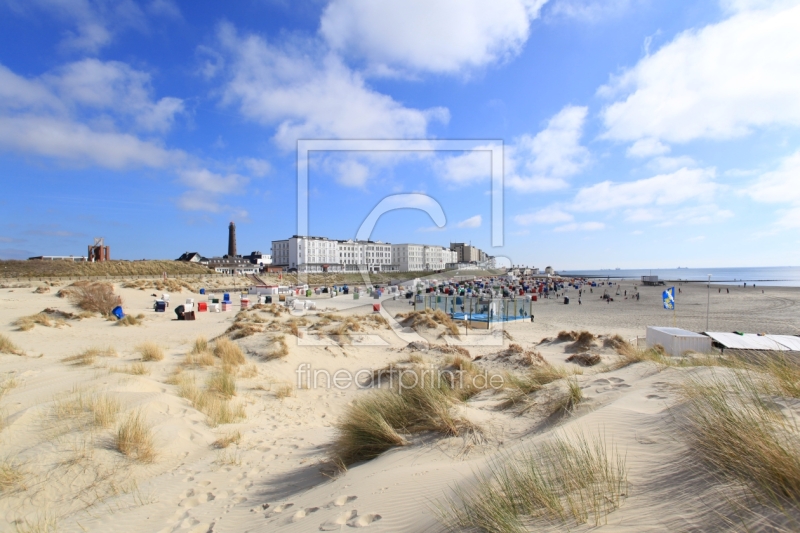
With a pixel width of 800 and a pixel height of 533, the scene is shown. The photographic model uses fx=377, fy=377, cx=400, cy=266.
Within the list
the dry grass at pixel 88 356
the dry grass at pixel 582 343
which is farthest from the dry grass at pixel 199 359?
the dry grass at pixel 582 343

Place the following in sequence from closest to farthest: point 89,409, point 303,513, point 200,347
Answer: point 303,513
point 89,409
point 200,347

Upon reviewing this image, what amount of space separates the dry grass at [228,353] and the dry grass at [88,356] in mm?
2706

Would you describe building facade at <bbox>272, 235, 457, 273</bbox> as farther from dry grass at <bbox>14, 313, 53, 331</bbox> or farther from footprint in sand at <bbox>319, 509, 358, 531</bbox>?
footprint in sand at <bbox>319, 509, 358, 531</bbox>

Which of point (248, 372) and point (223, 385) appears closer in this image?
point (223, 385)

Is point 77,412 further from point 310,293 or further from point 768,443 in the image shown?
point 310,293

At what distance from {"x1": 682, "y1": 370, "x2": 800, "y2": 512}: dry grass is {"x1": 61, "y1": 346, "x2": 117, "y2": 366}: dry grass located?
12.1m

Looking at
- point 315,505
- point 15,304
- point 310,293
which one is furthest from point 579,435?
point 310,293

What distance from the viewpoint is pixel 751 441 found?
2.46 meters

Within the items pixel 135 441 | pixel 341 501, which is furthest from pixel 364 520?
pixel 135 441

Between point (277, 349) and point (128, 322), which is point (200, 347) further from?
point (128, 322)

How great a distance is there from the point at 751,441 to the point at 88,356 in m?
13.0

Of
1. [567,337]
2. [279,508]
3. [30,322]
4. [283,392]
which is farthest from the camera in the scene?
[567,337]

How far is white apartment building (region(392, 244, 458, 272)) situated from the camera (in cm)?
8094

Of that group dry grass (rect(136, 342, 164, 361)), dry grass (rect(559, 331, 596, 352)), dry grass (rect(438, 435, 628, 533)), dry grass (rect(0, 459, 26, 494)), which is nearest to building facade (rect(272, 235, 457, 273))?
dry grass (rect(559, 331, 596, 352))
